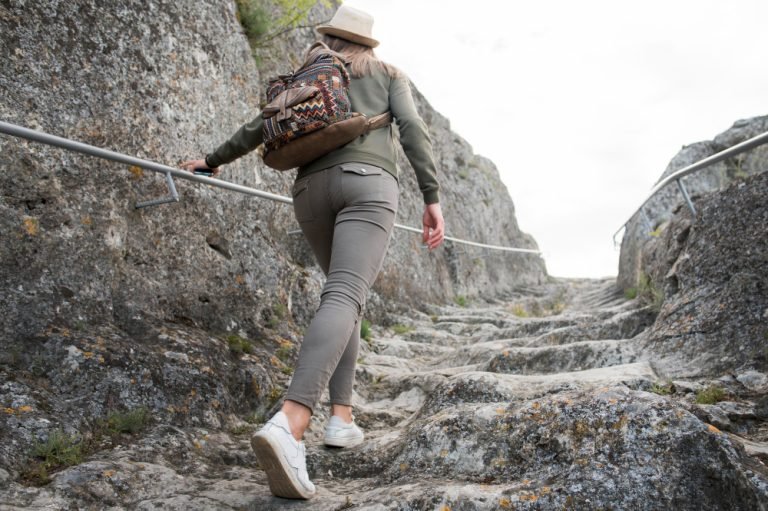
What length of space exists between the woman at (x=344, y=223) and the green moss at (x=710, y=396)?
142 cm

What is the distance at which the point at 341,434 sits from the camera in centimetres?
280

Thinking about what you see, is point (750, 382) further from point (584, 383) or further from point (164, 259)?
point (164, 259)

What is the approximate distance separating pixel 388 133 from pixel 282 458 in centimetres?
142

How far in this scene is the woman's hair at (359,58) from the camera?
2.79 meters

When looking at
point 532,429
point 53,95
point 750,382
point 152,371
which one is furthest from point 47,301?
point 750,382

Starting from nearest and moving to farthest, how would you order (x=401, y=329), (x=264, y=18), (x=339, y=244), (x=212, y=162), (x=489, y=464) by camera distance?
1. (x=489, y=464)
2. (x=339, y=244)
3. (x=212, y=162)
4. (x=264, y=18)
5. (x=401, y=329)

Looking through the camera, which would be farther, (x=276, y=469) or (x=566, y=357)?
(x=566, y=357)

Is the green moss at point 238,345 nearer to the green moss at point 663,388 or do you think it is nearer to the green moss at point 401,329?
the green moss at point 663,388

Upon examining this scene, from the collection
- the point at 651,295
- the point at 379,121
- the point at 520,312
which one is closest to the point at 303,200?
the point at 379,121

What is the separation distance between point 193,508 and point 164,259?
1.97 metres

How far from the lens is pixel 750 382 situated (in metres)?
3.02

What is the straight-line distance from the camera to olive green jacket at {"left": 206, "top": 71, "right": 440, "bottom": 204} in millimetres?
2650

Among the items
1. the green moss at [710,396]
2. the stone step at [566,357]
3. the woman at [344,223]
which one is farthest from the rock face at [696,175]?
the woman at [344,223]

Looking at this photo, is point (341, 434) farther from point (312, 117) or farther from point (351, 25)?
point (351, 25)
